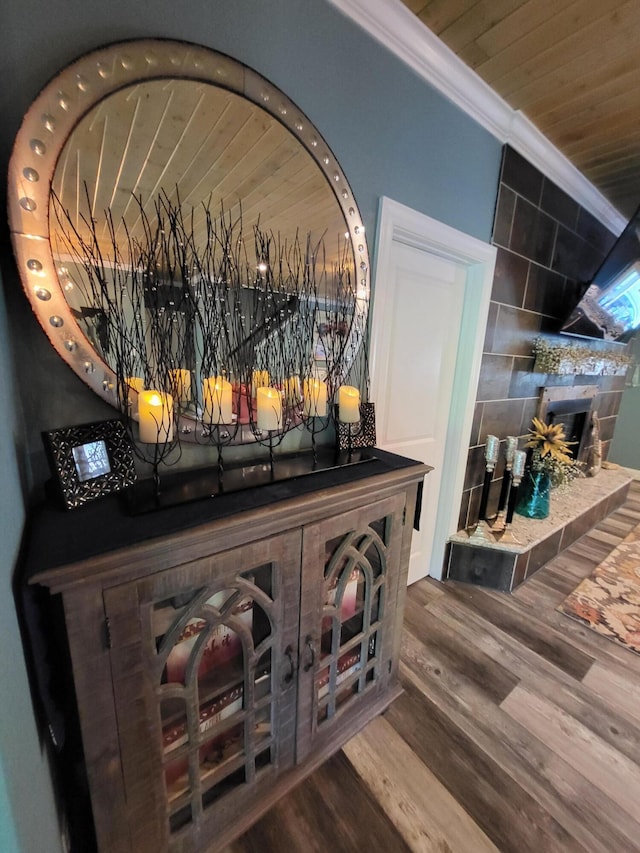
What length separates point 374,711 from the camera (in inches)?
49.0

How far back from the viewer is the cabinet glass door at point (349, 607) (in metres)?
0.94

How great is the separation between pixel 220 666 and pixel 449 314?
177cm

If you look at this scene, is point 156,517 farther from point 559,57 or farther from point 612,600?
point 612,600

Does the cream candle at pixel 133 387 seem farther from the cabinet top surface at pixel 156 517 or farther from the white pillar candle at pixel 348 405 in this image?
the white pillar candle at pixel 348 405

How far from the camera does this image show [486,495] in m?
2.10

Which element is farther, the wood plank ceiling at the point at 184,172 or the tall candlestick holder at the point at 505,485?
the tall candlestick holder at the point at 505,485

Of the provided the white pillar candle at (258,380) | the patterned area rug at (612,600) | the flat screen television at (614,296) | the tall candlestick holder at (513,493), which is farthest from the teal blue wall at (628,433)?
the white pillar candle at (258,380)

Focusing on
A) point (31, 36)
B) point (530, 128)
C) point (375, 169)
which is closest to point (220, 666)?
point (31, 36)

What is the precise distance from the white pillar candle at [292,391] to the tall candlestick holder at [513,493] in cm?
163

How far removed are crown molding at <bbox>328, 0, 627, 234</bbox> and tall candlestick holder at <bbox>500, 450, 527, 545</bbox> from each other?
65.0 inches

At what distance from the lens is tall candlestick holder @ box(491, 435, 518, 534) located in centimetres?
205

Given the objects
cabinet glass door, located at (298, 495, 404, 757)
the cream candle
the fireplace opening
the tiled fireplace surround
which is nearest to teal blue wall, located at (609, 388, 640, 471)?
the fireplace opening

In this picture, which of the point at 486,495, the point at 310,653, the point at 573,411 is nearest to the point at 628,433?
the point at 573,411

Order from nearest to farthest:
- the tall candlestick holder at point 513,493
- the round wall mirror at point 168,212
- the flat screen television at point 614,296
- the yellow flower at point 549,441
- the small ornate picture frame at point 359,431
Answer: the round wall mirror at point 168,212 < the small ornate picture frame at point 359,431 < the flat screen television at point 614,296 < the tall candlestick holder at point 513,493 < the yellow flower at point 549,441
